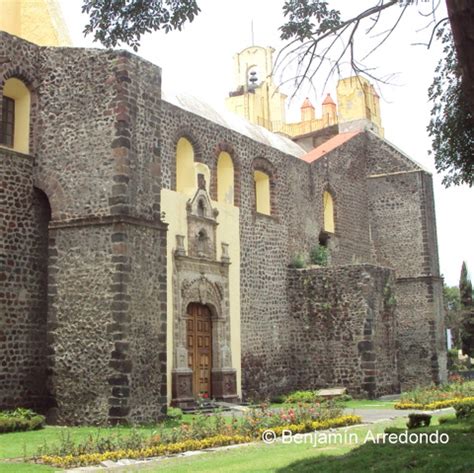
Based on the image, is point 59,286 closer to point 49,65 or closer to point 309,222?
point 49,65

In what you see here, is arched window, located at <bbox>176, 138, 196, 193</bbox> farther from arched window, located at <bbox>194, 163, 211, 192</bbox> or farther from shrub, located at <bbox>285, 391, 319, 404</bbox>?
shrub, located at <bbox>285, 391, 319, 404</bbox>

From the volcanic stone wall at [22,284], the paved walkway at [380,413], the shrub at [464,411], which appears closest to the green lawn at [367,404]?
the paved walkway at [380,413]

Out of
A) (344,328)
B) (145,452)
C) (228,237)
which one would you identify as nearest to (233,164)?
(228,237)

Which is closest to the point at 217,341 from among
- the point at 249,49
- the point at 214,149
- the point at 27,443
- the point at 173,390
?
the point at 173,390

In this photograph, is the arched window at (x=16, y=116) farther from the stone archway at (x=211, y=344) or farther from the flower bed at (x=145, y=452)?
the flower bed at (x=145, y=452)

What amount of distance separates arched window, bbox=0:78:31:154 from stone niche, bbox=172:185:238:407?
4363 millimetres

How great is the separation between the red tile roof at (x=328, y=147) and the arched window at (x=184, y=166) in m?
6.33

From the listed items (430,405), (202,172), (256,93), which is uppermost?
(256,93)

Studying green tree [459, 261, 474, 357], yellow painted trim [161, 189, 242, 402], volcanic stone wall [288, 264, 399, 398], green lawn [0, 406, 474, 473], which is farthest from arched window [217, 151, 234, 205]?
green tree [459, 261, 474, 357]

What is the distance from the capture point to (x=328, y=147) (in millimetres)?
26562

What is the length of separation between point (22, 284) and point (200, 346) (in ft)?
18.0

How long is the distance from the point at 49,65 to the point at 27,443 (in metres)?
7.48

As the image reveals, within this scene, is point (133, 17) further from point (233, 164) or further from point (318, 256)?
point (318, 256)

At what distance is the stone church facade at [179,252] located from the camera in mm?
13867
